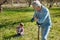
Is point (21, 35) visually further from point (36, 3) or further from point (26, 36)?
point (36, 3)

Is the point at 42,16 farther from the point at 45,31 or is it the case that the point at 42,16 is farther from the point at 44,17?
the point at 45,31

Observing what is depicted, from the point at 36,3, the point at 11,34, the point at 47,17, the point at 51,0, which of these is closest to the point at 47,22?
the point at 47,17

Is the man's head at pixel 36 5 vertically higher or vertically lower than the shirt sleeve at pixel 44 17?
higher

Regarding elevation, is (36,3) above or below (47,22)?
above

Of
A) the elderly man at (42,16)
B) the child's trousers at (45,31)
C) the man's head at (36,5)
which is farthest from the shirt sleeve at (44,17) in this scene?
the child's trousers at (45,31)

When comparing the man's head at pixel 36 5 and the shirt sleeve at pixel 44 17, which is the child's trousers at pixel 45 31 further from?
the man's head at pixel 36 5

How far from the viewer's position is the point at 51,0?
29.8 m

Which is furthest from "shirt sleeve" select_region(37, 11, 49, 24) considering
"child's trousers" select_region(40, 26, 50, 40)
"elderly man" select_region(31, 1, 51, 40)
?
"child's trousers" select_region(40, 26, 50, 40)

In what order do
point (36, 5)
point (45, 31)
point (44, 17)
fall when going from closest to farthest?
point (36, 5) < point (44, 17) < point (45, 31)

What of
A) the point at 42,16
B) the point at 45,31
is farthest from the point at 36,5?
the point at 45,31

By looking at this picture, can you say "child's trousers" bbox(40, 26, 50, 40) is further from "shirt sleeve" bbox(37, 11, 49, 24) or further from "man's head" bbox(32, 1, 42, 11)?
"man's head" bbox(32, 1, 42, 11)

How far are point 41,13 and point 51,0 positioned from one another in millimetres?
24827

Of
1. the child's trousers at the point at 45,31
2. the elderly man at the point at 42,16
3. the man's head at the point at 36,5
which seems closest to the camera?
the man's head at the point at 36,5

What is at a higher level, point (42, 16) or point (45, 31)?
point (42, 16)
